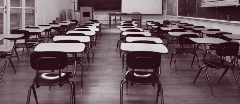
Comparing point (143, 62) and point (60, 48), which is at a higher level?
point (60, 48)

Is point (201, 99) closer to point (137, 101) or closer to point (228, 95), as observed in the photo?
point (228, 95)

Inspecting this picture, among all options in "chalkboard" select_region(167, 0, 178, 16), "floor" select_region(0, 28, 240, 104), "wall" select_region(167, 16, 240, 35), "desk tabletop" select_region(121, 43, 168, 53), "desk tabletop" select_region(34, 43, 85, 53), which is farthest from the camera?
"chalkboard" select_region(167, 0, 178, 16)

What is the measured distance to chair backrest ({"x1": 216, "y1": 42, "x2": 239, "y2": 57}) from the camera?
3855 millimetres

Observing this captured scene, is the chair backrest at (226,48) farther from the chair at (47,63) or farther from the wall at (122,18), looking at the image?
the wall at (122,18)

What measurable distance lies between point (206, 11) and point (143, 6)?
26.4ft

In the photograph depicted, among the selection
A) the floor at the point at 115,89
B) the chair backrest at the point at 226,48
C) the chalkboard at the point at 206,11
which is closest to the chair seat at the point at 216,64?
the chair backrest at the point at 226,48

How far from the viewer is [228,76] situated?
5.04 metres

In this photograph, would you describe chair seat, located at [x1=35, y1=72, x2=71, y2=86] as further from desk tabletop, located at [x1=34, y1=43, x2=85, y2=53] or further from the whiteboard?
the whiteboard

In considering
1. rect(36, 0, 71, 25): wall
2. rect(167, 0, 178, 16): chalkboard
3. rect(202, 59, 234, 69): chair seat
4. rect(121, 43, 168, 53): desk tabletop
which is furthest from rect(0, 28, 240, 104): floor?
rect(167, 0, 178, 16): chalkboard

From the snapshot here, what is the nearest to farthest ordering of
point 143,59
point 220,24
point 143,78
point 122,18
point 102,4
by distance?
point 143,59
point 143,78
point 220,24
point 102,4
point 122,18

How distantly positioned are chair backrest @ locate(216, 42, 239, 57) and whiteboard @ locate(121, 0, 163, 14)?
12437mm

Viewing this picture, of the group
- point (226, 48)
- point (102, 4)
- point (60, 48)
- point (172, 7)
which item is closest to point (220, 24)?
point (226, 48)

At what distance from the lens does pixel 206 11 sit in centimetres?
843

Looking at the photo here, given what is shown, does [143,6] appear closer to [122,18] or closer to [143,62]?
[122,18]
